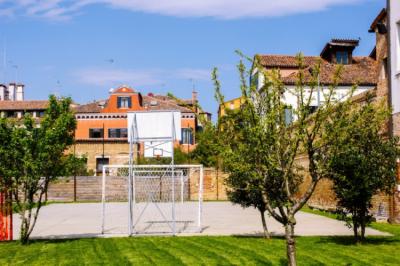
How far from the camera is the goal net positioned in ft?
64.4

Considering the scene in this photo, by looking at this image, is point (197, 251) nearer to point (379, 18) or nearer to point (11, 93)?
point (379, 18)

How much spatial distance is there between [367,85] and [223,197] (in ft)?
44.5

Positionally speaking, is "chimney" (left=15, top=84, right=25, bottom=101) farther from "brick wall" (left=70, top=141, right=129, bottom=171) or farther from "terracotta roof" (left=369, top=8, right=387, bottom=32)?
"terracotta roof" (left=369, top=8, right=387, bottom=32)

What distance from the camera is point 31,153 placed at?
52.0ft

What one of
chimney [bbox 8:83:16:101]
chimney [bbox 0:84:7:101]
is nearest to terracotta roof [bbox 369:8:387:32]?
chimney [bbox 0:84:7:101]

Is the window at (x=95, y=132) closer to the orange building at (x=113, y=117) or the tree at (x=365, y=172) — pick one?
the orange building at (x=113, y=117)

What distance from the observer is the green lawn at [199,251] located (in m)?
12.6

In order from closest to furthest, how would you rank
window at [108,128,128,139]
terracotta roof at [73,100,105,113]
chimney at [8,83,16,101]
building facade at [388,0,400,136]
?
building facade at [388,0,400,136] → window at [108,128,128,139] → terracotta roof at [73,100,105,113] → chimney at [8,83,16,101]

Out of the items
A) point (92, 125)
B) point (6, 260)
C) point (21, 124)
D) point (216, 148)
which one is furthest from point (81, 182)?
point (216, 148)

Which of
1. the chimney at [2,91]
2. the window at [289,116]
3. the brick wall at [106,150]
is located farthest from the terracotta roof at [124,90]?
the window at [289,116]

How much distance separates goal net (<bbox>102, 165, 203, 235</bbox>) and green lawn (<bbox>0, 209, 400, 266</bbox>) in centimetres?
256

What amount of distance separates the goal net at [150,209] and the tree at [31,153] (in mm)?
2953

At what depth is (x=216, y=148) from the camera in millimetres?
7785

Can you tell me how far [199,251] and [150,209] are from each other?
779 inches
